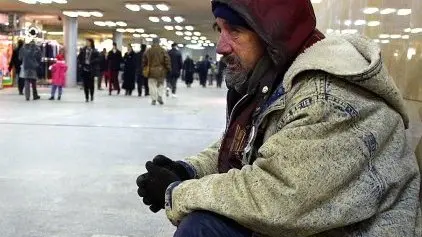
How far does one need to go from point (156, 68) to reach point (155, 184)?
12.4 m

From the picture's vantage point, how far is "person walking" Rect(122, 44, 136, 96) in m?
19.1

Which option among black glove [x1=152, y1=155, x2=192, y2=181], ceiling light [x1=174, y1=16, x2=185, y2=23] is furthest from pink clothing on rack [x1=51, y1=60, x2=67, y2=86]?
black glove [x1=152, y1=155, x2=192, y2=181]

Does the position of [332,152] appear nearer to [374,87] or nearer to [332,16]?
[374,87]

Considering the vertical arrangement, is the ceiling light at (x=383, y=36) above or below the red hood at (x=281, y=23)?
below

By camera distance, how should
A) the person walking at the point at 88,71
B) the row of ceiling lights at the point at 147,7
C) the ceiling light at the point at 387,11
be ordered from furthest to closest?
the row of ceiling lights at the point at 147,7, the person walking at the point at 88,71, the ceiling light at the point at 387,11

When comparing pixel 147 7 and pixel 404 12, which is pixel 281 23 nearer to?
pixel 404 12

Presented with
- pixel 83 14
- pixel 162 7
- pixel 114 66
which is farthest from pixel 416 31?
pixel 83 14

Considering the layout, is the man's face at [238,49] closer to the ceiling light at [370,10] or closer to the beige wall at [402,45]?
the beige wall at [402,45]

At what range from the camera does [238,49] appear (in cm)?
160

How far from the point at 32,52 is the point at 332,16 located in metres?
9.74

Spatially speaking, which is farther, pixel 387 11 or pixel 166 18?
pixel 166 18

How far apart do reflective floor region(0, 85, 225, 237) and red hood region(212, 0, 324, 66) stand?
220 centimetres

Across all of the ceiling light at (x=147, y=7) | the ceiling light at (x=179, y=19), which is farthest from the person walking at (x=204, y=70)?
the ceiling light at (x=147, y=7)

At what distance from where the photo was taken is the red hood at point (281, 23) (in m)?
1.42
